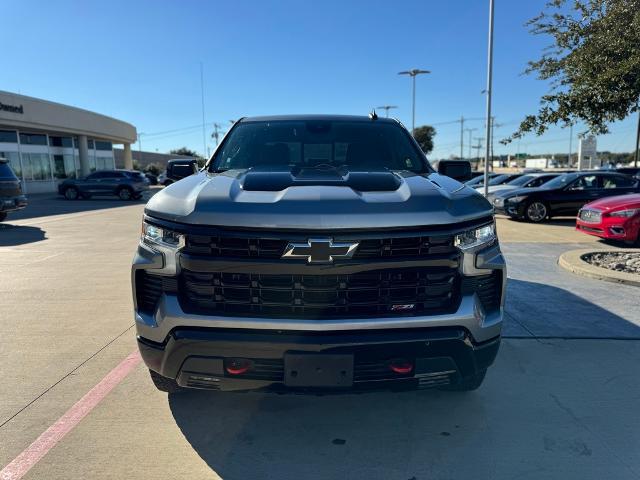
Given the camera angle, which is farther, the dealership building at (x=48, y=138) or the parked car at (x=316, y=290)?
the dealership building at (x=48, y=138)

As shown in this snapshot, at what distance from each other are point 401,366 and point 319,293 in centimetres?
57

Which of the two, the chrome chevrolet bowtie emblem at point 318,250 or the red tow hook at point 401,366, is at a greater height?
the chrome chevrolet bowtie emblem at point 318,250

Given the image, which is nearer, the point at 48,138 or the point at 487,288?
the point at 487,288

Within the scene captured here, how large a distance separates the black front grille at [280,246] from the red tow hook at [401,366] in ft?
1.77

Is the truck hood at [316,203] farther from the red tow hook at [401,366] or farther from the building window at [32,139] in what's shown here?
the building window at [32,139]

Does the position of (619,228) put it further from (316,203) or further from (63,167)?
(63,167)

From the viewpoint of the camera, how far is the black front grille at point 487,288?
8.22 feet

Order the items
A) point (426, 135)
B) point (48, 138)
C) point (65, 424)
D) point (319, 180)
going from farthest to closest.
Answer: point (426, 135) → point (48, 138) → point (65, 424) → point (319, 180)

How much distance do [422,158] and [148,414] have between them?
2772 mm

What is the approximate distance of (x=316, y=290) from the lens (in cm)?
237

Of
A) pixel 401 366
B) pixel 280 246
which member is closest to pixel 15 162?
pixel 280 246

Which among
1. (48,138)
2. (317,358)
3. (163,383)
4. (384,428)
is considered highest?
(48,138)

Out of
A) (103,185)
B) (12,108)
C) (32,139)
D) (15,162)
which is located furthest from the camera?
(32,139)

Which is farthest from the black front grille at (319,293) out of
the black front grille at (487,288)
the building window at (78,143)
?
the building window at (78,143)
